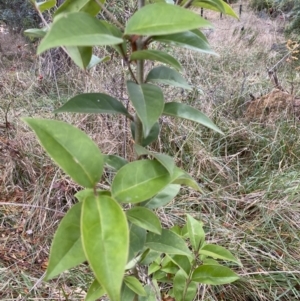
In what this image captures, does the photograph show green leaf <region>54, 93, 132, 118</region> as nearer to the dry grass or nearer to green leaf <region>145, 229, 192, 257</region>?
green leaf <region>145, 229, 192, 257</region>

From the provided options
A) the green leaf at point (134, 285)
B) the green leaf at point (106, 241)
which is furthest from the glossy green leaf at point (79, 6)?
the green leaf at point (134, 285)

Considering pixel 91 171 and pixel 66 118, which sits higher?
pixel 91 171

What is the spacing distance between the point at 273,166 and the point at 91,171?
1.66 m

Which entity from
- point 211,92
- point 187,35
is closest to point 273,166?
point 211,92

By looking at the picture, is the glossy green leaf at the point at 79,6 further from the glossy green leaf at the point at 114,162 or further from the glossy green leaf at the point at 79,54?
the glossy green leaf at the point at 114,162

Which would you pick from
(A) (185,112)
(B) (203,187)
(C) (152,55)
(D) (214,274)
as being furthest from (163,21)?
(B) (203,187)

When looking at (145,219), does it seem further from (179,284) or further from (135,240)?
(179,284)

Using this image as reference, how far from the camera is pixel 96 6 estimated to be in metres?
0.46

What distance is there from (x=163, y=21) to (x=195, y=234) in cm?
49

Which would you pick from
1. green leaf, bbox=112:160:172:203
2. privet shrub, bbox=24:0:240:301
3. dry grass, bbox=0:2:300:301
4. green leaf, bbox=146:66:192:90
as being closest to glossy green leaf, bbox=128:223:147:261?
privet shrub, bbox=24:0:240:301

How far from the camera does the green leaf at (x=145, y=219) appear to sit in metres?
0.44

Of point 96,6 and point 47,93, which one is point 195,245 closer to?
point 96,6

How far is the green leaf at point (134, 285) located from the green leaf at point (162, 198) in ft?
0.39

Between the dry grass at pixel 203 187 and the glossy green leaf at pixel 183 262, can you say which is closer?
the glossy green leaf at pixel 183 262
